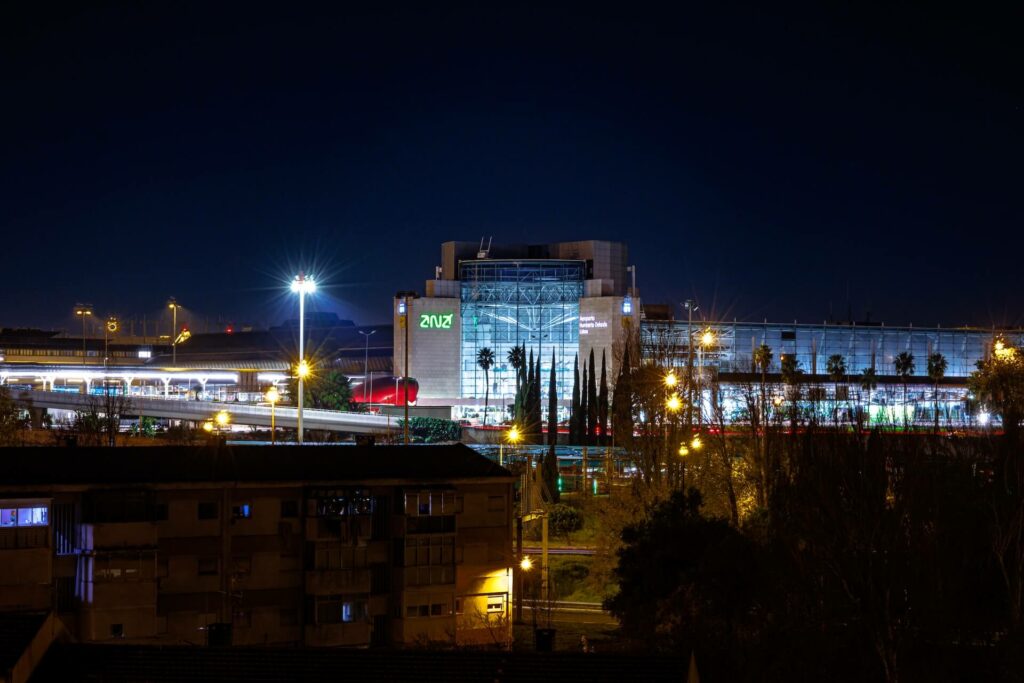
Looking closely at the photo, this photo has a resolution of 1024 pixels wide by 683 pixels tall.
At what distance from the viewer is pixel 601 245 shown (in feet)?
395

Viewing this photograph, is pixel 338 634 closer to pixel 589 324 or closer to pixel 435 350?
pixel 589 324

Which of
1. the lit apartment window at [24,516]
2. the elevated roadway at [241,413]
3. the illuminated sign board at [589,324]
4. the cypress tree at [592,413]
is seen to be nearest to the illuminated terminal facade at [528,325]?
the illuminated sign board at [589,324]

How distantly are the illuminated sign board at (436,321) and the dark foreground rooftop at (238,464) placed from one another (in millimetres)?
83041

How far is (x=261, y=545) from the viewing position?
29578 mm

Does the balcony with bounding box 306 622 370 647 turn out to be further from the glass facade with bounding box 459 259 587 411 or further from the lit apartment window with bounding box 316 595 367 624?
the glass facade with bounding box 459 259 587 411

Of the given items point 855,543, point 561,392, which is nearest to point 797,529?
point 855,543

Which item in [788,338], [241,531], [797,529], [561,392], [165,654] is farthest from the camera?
[788,338]

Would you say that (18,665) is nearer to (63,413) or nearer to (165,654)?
(165,654)

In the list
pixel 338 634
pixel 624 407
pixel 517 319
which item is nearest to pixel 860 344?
pixel 517 319

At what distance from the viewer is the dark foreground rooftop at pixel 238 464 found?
2859 cm

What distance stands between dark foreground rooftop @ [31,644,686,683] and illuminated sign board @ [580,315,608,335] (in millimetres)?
92790

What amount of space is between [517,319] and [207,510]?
88.7 m

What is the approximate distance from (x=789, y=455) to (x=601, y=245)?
85.2m

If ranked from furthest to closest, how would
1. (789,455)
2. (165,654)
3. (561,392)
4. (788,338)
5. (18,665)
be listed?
(788,338) → (561,392) → (789,455) → (165,654) → (18,665)
